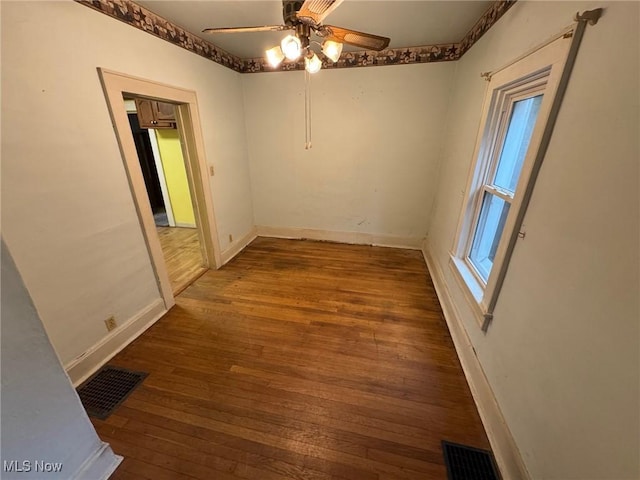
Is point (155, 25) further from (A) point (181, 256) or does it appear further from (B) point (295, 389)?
(B) point (295, 389)

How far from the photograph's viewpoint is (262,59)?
3123 mm

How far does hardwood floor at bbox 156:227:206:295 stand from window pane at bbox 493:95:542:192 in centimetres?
311

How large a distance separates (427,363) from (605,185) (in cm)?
147

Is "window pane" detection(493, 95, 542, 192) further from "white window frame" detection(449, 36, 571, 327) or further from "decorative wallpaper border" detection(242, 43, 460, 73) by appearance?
"decorative wallpaper border" detection(242, 43, 460, 73)

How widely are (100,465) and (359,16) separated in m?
3.28

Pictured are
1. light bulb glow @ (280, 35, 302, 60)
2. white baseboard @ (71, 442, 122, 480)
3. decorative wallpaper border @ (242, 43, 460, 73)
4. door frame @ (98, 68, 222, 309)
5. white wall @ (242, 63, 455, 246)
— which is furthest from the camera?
white wall @ (242, 63, 455, 246)

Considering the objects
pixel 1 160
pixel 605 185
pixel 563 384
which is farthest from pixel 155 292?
pixel 605 185

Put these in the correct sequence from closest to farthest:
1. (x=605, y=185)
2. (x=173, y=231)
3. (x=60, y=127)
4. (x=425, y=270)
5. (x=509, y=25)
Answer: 1. (x=605, y=185)
2. (x=60, y=127)
3. (x=509, y=25)
4. (x=425, y=270)
5. (x=173, y=231)

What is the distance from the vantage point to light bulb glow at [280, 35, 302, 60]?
140 cm

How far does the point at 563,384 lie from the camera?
95cm

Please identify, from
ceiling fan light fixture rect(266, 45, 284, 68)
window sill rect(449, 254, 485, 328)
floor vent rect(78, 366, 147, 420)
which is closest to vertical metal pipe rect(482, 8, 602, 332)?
window sill rect(449, 254, 485, 328)

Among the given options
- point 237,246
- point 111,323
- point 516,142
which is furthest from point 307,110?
point 111,323

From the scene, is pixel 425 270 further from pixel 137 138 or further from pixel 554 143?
pixel 137 138
